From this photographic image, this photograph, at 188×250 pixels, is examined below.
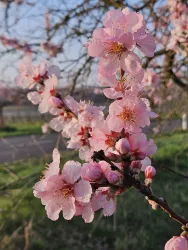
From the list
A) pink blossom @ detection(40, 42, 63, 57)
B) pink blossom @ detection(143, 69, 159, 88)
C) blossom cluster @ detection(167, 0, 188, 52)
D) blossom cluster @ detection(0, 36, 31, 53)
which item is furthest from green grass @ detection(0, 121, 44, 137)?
blossom cluster @ detection(167, 0, 188, 52)

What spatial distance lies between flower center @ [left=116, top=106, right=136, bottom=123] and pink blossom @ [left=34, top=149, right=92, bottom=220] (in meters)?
0.12

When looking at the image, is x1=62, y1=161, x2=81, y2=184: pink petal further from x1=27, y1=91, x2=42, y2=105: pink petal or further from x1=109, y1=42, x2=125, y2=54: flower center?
x1=27, y1=91, x2=42, y2=105: pink petal

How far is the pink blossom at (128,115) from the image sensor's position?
822 mm

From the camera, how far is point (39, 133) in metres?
15.2

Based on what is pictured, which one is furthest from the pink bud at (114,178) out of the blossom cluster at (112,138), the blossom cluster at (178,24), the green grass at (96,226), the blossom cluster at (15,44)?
the blossom cluster at (15,44)

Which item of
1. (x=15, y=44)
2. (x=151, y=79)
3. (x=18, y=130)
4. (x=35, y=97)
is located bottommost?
(x=18, y=130)

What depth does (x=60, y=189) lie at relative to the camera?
2.70 feet

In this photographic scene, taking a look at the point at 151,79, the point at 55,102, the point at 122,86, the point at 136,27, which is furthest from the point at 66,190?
the point at 151,79

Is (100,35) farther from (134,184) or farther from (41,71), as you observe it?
(41,71)

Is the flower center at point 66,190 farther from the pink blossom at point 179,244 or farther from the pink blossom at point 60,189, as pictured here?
the pink blossom at point 179,244

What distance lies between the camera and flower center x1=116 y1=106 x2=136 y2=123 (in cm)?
81

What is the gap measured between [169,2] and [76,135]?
2159 mm

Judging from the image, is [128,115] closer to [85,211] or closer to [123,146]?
[123,146]

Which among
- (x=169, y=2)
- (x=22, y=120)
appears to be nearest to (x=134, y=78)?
(x=169, y=2)
